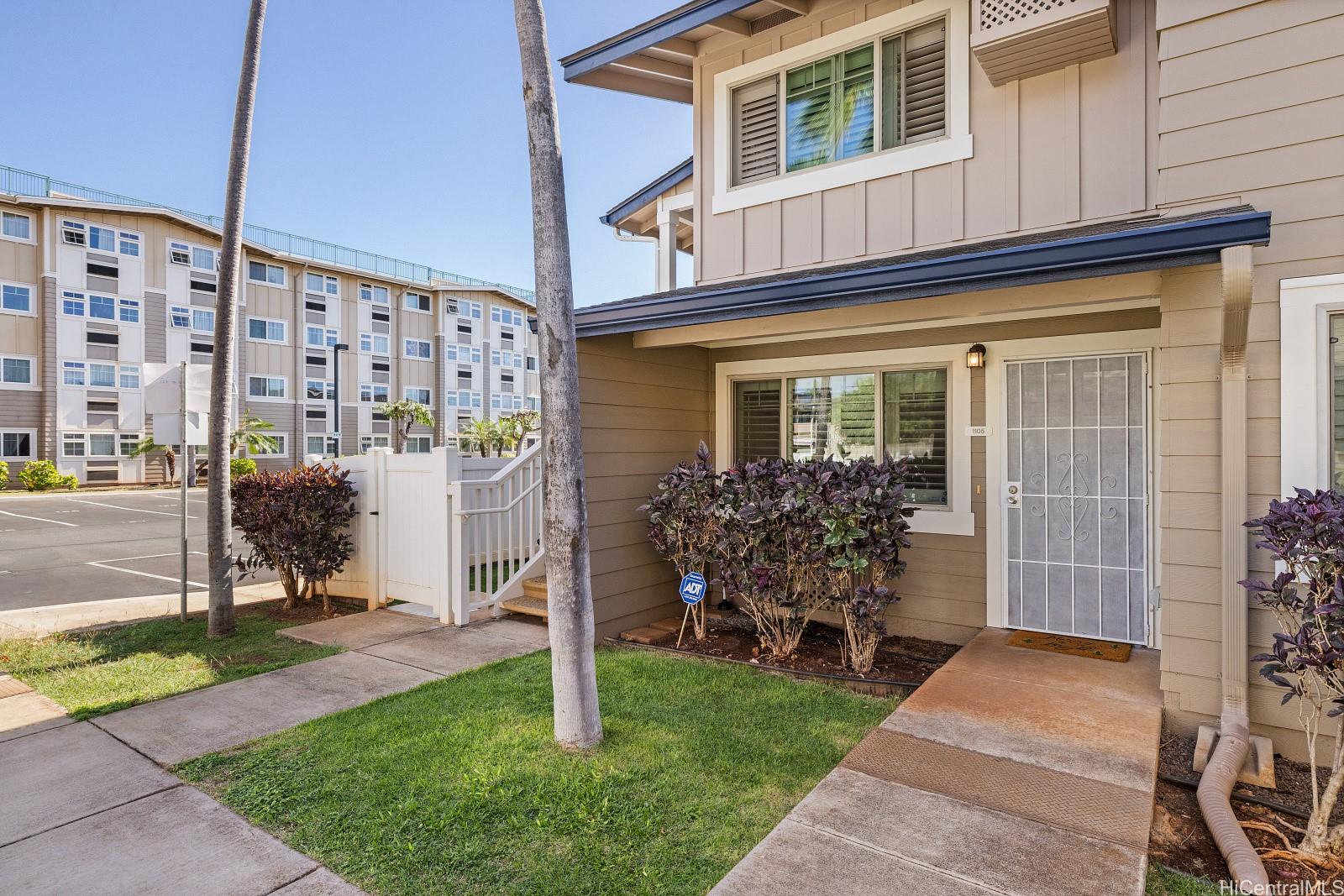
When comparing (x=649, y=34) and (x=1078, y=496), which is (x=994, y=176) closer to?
(x=1078, y=496)

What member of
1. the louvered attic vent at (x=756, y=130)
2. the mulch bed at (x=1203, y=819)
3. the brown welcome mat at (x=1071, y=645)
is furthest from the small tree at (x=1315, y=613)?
the louvered attic vent at (x=756, y=130)

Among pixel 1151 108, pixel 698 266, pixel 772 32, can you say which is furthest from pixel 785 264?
pixel 1151 108

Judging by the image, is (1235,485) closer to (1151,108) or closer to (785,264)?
(1151,108)

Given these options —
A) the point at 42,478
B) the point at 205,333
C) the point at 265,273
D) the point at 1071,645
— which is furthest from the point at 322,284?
the point at 1071,645

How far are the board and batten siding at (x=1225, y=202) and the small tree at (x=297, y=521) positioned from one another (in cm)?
677

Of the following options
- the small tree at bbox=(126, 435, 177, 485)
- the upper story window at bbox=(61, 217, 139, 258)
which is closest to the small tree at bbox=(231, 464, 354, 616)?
the small tree at bbox=(126, 435, 177, 485)

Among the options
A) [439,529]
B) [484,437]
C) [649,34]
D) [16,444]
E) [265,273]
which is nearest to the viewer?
[649,34]

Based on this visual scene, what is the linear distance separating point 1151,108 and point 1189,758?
3806 mm

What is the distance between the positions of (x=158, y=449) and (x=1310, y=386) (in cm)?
3585

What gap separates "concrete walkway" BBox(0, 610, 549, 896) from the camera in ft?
8.10

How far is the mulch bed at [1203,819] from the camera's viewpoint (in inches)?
96.3

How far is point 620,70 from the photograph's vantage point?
6.30m

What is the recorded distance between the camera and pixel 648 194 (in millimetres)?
9406

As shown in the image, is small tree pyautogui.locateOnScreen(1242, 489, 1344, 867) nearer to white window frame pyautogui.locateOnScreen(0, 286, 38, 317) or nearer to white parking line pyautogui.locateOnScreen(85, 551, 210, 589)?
white parking line pyautogui.locateOnScreen(85, 551, 210, 589)
